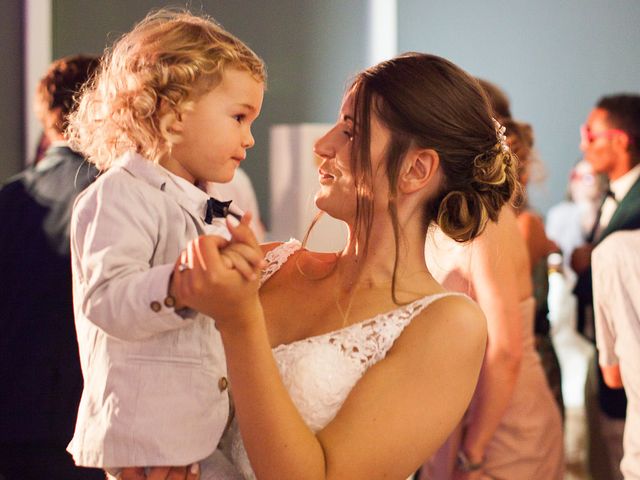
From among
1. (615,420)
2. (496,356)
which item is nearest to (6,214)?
(496,356)

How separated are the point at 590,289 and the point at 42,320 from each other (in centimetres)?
207

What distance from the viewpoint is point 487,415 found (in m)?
2.52

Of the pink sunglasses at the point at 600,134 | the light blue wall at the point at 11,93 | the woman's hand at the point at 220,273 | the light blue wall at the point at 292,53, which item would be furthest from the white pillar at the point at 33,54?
the woman's hand at the point at 220,273

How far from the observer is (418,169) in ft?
5.40

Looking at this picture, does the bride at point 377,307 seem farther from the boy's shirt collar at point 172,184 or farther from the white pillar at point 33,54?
the white pillar at point 33,54

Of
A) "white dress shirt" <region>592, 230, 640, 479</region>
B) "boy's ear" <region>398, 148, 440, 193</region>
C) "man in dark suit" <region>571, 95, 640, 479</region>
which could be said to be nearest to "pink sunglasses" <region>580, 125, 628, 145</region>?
"man in dark suit" <region>571, 95, 640, 479</region>

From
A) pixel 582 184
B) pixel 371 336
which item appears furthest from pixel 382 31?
pixel 371 336

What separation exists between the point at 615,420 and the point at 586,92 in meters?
5.15

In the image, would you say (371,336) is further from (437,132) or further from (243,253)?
(243,253)

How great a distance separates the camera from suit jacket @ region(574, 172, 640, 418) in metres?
2.65

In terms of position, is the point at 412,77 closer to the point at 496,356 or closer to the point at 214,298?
the point at 214,298

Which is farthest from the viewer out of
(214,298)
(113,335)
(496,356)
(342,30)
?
(342,30)

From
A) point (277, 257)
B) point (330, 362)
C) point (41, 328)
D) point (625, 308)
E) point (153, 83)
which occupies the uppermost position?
point (153, 83)

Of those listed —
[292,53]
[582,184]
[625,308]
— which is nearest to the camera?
[625,308]
